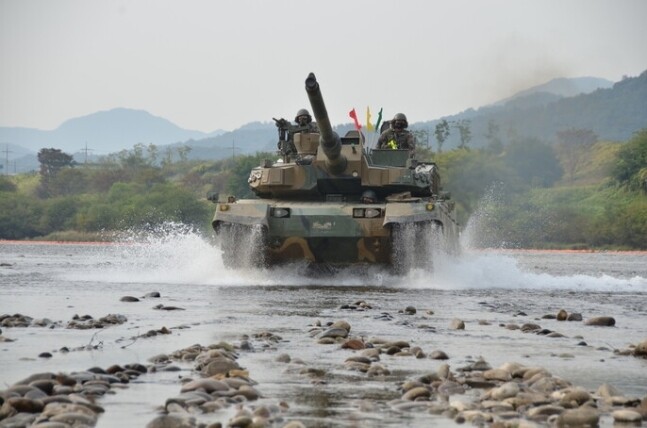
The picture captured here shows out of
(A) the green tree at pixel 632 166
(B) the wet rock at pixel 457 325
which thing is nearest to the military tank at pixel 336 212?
(B) the wet rock at pixel 457 325

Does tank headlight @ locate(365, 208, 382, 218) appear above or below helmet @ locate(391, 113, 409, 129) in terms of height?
below

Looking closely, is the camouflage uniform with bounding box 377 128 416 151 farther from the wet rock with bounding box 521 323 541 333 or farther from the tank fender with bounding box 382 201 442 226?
the wet rock with bounding box 521 323 541 333

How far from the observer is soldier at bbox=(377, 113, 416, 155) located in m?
30.1

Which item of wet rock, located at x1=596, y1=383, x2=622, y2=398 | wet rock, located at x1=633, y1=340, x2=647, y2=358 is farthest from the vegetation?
wet rock, located at x1=596, y1=383, x2=622, y2=398

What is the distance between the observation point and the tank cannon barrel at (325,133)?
917 inches

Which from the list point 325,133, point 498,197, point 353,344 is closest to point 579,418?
point 353,344

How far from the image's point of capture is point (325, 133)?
26.4 meters

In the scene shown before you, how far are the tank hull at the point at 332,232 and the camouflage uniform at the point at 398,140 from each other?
3.41 m

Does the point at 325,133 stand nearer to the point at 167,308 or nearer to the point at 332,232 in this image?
the point at 332,232

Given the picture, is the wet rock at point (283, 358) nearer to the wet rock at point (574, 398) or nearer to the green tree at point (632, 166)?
the wet rock at point (574, 398)

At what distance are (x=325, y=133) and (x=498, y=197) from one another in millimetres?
43350

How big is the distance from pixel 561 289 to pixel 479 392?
18.5 meters

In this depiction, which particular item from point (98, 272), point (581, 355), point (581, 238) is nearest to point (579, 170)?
point (581, 238)

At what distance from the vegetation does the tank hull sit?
1840 centimetres
